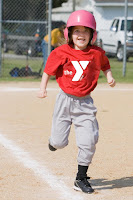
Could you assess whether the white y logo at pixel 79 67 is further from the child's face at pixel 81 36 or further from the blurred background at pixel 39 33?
the blurred background at pixel 39 33

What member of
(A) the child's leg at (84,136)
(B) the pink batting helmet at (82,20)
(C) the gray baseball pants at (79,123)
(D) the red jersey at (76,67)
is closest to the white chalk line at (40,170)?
(A) the child's leg at (84,136)

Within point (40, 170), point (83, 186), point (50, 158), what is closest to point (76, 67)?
point (83, 186)

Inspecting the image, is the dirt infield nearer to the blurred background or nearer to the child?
the child

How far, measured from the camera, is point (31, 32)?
29.5 meters

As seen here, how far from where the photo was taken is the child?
554cm

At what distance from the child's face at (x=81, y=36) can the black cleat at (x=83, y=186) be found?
1277 millimetres

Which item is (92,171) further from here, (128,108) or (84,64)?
(128,108)

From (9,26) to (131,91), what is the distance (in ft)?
64.9

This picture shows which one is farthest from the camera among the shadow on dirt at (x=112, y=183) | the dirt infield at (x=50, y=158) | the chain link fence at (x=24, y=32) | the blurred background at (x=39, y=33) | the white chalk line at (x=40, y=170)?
the chain link fence at (x=24, y=32)

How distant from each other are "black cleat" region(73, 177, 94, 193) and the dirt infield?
5cm

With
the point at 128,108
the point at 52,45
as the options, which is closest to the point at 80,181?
the point at 128,108

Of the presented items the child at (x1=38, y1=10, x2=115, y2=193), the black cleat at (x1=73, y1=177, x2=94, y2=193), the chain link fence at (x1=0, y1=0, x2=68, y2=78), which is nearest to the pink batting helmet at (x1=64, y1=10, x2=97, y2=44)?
the child at (x1=38, y1=10, x2=115, y2=193)

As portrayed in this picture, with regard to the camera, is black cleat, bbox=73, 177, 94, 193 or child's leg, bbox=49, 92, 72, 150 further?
child's leg, bbox=49, 92, 72, 150

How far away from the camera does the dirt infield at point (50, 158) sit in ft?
18.0
